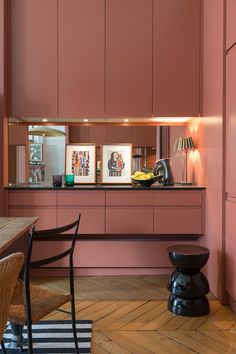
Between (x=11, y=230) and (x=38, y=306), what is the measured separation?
0.41 m

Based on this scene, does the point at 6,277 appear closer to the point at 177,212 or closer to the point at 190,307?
the point at 190,307

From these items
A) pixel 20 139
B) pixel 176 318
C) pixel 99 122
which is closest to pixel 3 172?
pixel 20 139

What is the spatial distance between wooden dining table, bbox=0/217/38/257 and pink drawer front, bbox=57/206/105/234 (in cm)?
124

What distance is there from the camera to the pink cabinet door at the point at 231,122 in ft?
8.58

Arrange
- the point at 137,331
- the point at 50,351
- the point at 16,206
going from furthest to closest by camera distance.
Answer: the point at 16,206 < the point at 137,331 < the point at 50,351

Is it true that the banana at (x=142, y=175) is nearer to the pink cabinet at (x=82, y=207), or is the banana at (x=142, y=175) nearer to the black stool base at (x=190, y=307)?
the pink cabinet at (x=82, y=207)

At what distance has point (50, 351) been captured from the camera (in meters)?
2.09

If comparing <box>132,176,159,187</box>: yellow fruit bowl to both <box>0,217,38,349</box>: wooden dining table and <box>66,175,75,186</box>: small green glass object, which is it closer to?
<box>66,175,75,186</box>: small green glass object

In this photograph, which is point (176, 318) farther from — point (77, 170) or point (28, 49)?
point (28, 49)

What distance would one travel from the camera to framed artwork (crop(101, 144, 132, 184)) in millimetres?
3922

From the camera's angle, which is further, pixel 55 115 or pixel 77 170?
pixel 77 170

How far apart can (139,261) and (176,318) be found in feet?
3.29

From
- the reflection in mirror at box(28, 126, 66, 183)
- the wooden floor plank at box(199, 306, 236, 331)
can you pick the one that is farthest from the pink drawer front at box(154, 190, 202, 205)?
the reflection in mirror at box(28, 126, 66, 183)

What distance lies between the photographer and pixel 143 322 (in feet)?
8.14
